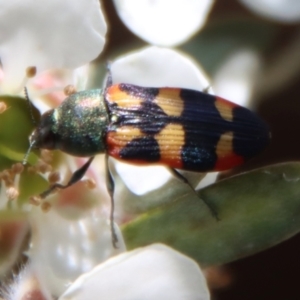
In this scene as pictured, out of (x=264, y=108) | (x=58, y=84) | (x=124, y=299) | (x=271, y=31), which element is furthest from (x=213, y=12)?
(x=124, y=299)

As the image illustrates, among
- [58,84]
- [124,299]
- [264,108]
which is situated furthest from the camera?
[264,108]

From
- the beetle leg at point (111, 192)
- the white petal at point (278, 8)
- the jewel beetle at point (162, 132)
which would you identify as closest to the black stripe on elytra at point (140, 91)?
the jewel beetle at point (162, 132)

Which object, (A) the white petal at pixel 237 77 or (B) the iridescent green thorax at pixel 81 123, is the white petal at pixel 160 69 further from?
(A) the white petal at pixel 237 77

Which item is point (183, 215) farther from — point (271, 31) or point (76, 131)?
point (271, 31)

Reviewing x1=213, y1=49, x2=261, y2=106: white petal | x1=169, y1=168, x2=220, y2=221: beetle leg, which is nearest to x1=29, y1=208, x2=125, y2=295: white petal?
x1=169, y1=168, x2=220, y2=221: beetle leg

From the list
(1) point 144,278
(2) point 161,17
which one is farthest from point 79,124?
(1) point 144,278

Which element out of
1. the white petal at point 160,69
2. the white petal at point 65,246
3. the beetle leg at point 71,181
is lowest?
the white petal at point 65,246

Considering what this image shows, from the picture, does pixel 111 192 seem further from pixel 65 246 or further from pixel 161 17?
pixel 161 17
